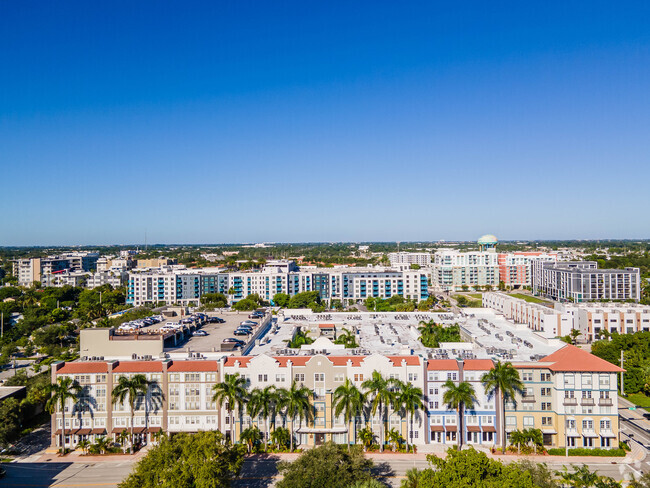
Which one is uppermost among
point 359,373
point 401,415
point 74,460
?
point 359,373

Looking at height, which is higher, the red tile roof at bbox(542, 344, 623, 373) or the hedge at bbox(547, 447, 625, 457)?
the red tile roof at bbox(542, 344, 623, 373)

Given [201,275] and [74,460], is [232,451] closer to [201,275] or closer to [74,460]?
[74,460]

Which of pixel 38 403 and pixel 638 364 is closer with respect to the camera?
pixel 38 403

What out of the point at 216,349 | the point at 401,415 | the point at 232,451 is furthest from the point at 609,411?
the point at 216,349

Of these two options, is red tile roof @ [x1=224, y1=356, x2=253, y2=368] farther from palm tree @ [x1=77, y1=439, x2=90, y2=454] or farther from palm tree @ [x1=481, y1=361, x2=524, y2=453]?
palm tree @ [x1=481, y1=361, x2=524, y2=453]

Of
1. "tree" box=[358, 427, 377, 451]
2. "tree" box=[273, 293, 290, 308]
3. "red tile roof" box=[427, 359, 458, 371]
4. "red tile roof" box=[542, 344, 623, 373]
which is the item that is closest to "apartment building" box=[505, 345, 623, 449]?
"red tile roof" box=[542, 344, 623, 373]

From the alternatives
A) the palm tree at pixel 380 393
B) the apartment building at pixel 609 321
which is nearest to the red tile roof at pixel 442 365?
the palm tree at pixel 380 393
